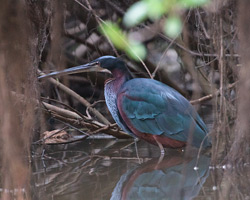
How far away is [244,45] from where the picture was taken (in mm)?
3816

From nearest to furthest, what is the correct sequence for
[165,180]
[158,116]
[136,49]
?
[136,49] < [165,180] < [158,116]

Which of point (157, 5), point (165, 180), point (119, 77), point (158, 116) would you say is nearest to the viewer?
point (157, 5)

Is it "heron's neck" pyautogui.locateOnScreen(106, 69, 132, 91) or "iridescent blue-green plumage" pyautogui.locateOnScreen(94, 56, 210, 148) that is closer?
"iridescent blue-green plumage" pyautogui.locateOnScreen(94, 56, 210, 148)

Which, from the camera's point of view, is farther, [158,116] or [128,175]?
[158,116]

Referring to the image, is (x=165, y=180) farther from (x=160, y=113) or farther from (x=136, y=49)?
(x=136, y=49)

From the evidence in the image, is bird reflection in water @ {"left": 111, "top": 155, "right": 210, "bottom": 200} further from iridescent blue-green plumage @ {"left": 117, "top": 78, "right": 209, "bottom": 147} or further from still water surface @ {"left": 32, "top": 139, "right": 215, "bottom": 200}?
iridescent blue-green plumage @ {"left": 117, "top": 78, "right": 209, "bottom": 147}

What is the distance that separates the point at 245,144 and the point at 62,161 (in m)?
2.09

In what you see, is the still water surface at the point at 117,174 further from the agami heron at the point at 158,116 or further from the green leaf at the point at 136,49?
the green leaf at the point at 136,49

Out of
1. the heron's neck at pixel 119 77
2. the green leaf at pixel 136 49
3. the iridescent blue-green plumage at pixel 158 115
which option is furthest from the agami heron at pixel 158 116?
the green leaf at pixel 136 49

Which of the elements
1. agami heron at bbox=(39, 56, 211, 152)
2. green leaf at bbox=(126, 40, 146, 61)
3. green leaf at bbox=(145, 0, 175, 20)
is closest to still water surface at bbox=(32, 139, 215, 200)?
agami heron at bbox=(39, 56, 211, 152)

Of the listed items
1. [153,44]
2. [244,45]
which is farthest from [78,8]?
[244,45]

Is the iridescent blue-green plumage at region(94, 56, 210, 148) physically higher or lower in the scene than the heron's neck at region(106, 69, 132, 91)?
lower

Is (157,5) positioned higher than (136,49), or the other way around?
(157,5)

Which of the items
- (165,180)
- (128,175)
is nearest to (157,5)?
(165,180)
